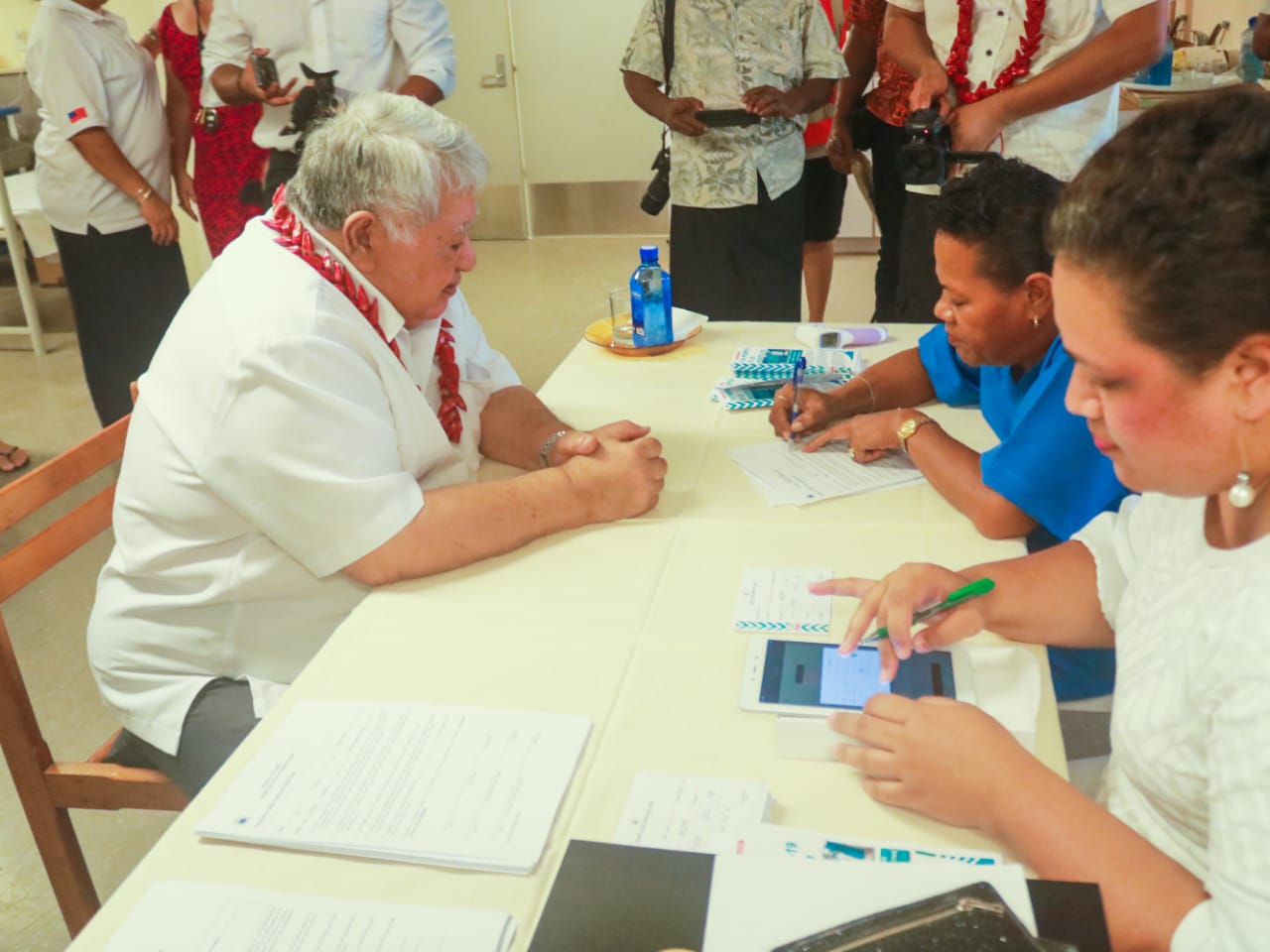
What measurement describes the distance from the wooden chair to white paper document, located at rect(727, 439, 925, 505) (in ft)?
2.93

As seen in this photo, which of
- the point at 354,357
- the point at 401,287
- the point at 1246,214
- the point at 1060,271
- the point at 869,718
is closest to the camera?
the point at 1246,214

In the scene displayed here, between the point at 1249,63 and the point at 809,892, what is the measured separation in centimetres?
442

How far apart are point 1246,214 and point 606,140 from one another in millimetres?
5628

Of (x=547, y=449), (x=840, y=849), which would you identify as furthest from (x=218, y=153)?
(x=840, y=849)

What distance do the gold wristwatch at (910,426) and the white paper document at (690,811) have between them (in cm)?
75

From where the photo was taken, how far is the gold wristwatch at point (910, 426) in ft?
5.07

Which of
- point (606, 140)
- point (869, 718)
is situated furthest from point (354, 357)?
point (606, 140)

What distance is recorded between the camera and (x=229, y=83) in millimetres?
2893

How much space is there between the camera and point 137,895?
85 cm

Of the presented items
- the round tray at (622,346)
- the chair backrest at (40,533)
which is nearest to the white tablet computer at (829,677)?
the chair backrest at (40,533)

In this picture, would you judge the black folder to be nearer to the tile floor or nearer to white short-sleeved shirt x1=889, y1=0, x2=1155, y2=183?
the tile floor

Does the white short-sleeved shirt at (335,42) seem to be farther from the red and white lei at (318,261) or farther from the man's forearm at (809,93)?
the red and white lei at (318,261)

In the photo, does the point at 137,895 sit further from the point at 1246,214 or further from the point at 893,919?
the point at 1246,214

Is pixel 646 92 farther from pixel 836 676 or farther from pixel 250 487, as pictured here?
pixel 836 676
